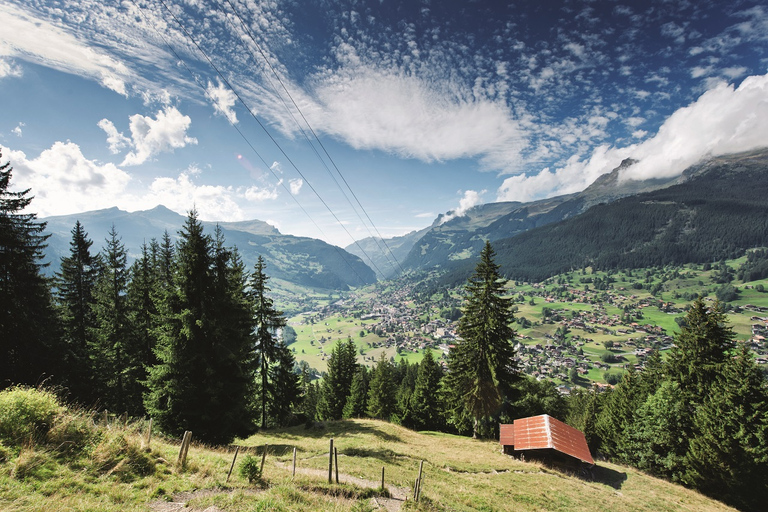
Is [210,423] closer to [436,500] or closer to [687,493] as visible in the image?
Answer: [436,500]

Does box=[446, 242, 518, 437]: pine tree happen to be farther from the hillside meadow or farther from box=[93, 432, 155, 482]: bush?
box=[93, 432, 155, 482]: bush

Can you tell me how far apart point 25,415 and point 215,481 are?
5.92m

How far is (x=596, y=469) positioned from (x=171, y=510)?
30.2 m

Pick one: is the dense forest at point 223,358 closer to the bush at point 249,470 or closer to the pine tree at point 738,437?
the pine tree at point 738,437

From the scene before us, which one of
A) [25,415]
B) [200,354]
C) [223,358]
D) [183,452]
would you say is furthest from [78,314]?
[183,452]

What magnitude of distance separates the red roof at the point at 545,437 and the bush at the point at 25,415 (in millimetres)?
26515

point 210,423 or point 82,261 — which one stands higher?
point 82,261

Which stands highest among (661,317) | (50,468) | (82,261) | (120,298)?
(82,261)

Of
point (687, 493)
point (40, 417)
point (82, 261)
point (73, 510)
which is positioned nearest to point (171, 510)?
point (73, 510)

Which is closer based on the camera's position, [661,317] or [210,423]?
[210,423]

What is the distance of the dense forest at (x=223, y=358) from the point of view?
17.1 meters

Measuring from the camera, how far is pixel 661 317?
155 meters

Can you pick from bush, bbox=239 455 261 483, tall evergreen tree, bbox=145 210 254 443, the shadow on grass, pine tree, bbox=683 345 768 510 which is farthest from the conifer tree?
pine tree, bbox=683 345 768 510

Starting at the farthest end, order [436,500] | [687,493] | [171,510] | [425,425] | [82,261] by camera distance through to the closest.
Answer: [425,425], [82,261], [687,493], [436,500], [171,510]
